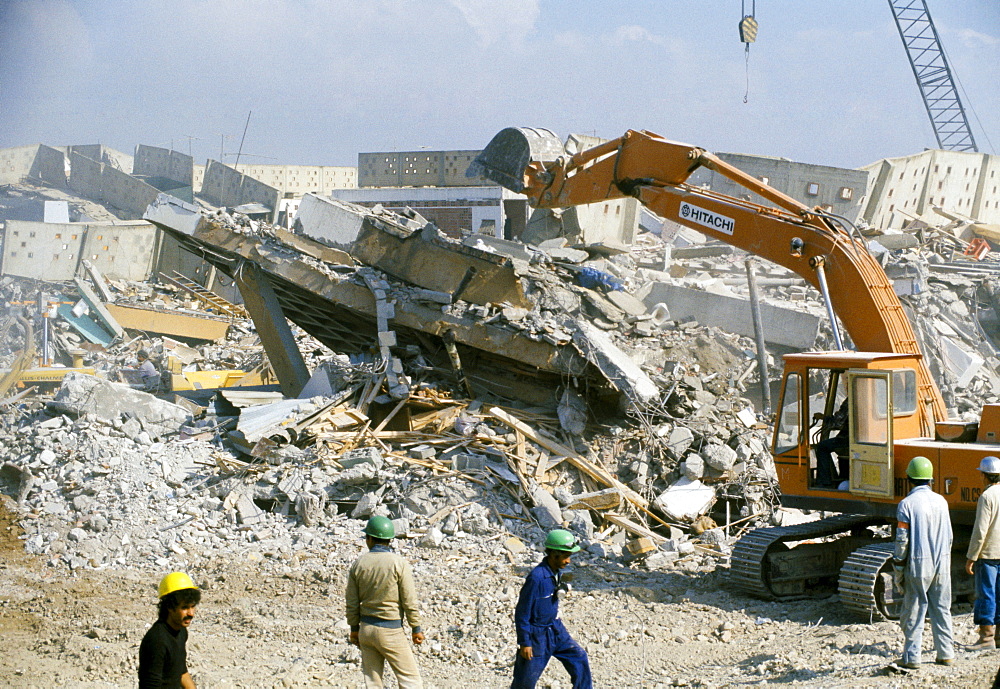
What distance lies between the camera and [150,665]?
370cm

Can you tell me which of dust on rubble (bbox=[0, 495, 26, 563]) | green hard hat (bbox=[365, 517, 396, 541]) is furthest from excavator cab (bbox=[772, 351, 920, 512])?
dust on rubble (bbox=[0, 495, 26, 563])

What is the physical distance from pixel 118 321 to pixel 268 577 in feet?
48.0

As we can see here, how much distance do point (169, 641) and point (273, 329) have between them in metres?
8.28

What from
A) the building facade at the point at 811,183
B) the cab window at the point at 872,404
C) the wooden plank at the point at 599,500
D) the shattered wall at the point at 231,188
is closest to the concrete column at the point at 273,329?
the wooden plank at the point at 599,500

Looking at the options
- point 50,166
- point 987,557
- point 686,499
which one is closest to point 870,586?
point 987,557

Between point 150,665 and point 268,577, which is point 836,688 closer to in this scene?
point 150,665

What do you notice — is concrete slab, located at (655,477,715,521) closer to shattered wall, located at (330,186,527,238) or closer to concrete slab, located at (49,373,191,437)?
concrete slab, located at (49,373,191,437)

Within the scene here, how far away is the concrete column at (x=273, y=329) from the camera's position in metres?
11.6

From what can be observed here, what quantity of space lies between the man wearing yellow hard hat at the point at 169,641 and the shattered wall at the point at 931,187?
2836 centimetres

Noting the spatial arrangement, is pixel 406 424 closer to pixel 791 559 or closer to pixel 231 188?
pixel 791 559

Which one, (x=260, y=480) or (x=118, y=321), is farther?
(x=118, y=321)

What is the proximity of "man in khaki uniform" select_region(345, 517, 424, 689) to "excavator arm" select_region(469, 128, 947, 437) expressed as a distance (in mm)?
4698

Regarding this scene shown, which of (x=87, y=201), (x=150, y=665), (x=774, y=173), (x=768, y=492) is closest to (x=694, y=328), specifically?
(x=768, y=492)

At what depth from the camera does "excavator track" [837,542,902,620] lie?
6662 mm
